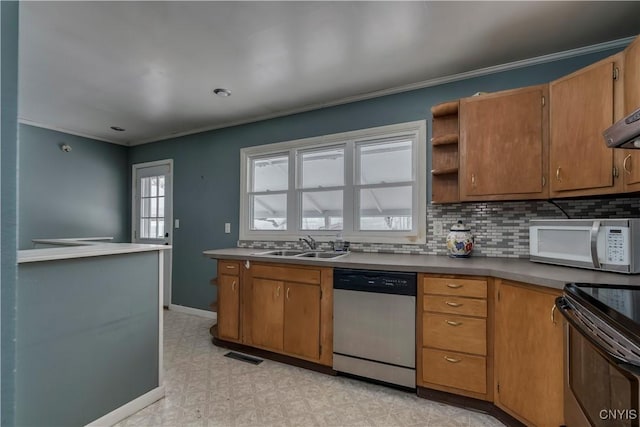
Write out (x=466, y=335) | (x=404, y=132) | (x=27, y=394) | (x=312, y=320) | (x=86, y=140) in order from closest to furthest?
(x=27, y=394)
(x=466, y=335)
(x=312, y=320)
(x=404, y=132)
(x=86, y=140)

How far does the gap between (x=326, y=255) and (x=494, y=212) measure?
149cm

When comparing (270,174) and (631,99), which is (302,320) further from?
(631,99)

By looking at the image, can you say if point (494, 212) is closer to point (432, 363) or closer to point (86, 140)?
point (432, 363)

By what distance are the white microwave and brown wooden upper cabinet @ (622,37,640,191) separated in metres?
0.21

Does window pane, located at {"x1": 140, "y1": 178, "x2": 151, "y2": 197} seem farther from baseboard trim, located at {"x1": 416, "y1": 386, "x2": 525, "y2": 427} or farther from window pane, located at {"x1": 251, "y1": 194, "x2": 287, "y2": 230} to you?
baseboard trim, located at {"x1": 416, "y1": 386, "x2": 525, "y2": 427}

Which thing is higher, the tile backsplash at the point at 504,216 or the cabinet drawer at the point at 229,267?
the tile backsplash at the point at 504,216

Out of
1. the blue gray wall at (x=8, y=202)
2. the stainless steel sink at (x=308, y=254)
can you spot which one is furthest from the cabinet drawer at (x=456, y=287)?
the blue gray wall at (x=8, y=202)

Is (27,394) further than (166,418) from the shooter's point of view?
No

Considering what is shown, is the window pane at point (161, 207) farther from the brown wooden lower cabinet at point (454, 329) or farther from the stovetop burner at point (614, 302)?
the stovetop burner at point (614, 302)

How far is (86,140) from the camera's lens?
4391 millimetres

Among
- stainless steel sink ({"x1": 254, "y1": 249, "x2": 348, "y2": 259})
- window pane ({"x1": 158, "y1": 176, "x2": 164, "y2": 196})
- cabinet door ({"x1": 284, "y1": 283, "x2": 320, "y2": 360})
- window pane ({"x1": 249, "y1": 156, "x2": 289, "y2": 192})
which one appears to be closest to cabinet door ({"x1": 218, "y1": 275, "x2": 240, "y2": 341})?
stainless steel sink ({"x1": 254, "y1": 249, "x2": 348, "y2": 259})

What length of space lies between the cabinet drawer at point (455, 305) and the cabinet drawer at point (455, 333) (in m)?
0.04

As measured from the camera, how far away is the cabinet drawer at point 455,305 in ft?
6.34

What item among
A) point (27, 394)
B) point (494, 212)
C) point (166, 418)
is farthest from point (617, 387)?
point (27, 394)
